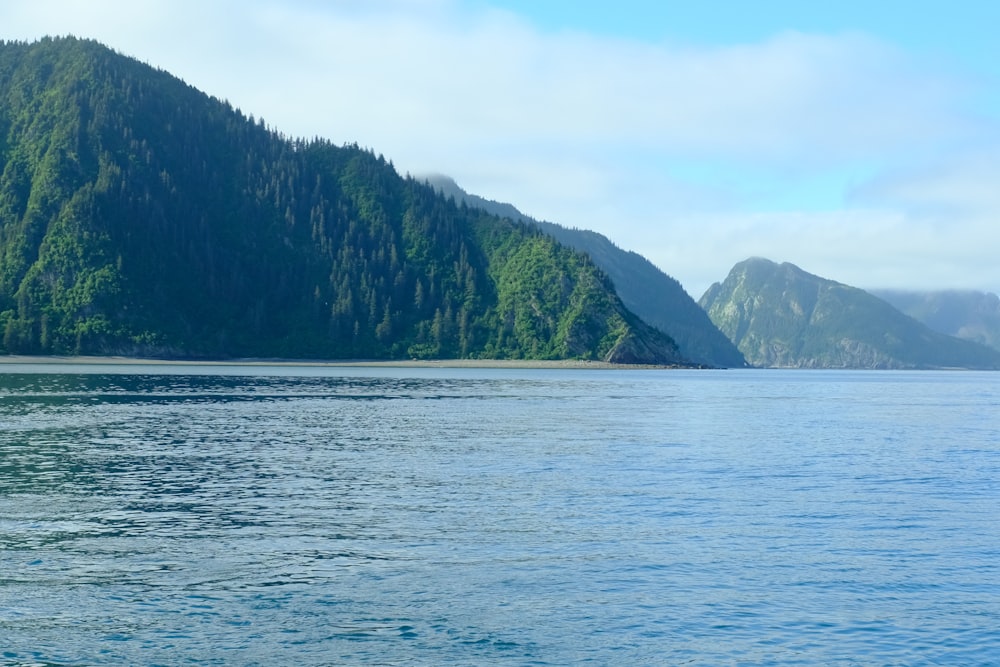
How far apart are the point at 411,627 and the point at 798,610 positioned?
12.5 m

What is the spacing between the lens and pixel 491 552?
3616 cm

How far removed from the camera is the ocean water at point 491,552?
2588 cm

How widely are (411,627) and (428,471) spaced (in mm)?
33760

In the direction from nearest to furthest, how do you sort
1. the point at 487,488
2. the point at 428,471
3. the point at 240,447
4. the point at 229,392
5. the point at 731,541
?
the point at 731,541
the point at 487,488
the point at 428,471
the point at 240,447
the point at 229,392

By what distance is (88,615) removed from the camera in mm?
27469

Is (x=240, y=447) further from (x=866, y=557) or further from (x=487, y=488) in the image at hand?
(x=866, y=557)

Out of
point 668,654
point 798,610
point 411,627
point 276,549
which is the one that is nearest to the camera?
point 668,654

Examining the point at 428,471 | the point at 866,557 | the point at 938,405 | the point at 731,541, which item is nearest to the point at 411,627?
the point at 731,541

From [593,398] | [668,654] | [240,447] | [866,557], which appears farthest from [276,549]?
[593,398]

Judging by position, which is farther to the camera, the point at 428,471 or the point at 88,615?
the point at 428,471

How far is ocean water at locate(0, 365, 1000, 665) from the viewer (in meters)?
25.9

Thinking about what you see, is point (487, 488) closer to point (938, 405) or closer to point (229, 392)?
point (229, 392)

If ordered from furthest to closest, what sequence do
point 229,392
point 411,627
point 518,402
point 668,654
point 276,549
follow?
point 229,392 < point 518,402 < point 276,549 < point 411,627 < point 668,654

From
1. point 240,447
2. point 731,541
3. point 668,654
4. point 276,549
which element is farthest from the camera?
point 240,447
